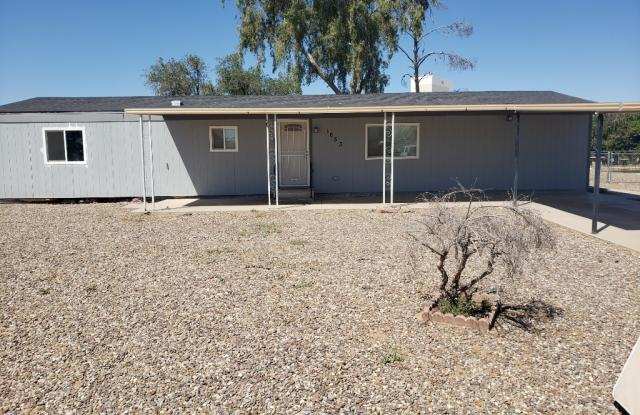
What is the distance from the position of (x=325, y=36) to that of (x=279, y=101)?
376 inches

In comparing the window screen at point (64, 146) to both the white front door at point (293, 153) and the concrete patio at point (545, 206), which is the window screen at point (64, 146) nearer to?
the concrete patio at point (545, 206)

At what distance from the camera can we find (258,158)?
1399cm

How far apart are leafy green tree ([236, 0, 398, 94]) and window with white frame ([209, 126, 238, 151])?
1039 cm

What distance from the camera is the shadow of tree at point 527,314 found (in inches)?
172

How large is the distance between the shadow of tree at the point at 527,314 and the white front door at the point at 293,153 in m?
9.73

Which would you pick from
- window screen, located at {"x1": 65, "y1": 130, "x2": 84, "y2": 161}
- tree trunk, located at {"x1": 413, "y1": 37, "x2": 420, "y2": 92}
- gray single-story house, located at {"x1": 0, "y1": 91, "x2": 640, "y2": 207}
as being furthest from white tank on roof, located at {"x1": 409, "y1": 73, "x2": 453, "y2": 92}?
window screen, located at {"x1": 65, "y1": 130, "x2": 84, "y2": 161}

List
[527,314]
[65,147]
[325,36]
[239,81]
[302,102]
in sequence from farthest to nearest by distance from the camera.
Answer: [239,81], [325,36], [302,102], [65,147], [527,314]

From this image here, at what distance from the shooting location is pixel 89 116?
1353cm

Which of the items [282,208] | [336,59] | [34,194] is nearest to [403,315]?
[282,208]

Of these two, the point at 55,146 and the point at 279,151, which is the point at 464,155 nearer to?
the point at 279,151

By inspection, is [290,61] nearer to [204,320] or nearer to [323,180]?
[323,180]

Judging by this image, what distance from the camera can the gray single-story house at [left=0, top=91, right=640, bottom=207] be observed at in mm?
13625

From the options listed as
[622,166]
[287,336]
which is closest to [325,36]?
[622,166]

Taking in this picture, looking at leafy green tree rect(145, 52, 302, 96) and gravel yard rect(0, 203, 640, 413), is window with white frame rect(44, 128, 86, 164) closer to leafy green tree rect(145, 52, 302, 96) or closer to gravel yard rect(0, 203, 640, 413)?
gravel yard rect(0, 203, 640, 413)
